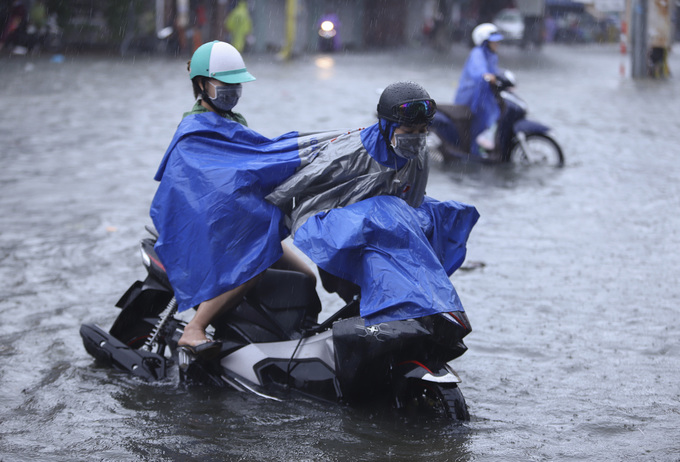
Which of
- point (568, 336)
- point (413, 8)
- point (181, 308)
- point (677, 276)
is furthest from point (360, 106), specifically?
point (413, 8)

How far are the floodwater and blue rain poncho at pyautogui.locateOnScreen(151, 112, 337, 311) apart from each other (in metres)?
0.66

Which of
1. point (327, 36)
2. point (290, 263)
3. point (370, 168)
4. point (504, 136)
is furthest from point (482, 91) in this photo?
point (327, 36)

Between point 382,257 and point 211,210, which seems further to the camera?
point 211,210

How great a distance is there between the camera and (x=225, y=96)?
4379 millimetres

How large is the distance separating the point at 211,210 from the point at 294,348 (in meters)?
0.75

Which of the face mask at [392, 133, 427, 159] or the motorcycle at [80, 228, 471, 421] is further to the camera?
the face mask at [392, 133, 427, 159]

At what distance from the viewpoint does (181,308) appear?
426 cm

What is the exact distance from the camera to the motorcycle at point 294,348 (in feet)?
12.4

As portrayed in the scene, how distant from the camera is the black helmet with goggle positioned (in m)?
3.86

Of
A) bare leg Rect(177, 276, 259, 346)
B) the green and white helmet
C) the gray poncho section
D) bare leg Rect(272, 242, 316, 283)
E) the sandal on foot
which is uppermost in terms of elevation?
the green and white helmet

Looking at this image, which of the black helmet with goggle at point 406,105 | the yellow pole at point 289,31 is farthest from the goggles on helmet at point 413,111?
the yellow pole at point 289,31

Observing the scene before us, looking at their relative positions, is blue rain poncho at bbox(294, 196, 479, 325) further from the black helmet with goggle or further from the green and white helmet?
the green and white helmet

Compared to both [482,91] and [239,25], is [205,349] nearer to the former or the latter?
[482,91]

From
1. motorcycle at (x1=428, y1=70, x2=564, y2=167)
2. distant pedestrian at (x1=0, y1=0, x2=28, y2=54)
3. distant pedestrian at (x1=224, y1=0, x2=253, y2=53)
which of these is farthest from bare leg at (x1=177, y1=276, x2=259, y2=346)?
distant pedestrian at (x1=224, y1=0, x2=253, y2=53)
